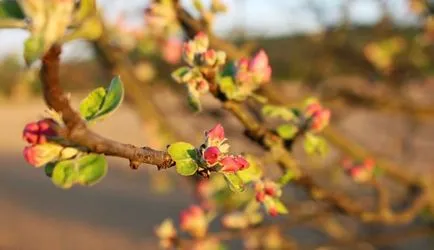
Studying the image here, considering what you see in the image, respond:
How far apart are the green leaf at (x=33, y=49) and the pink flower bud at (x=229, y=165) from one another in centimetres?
11

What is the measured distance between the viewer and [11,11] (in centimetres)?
45

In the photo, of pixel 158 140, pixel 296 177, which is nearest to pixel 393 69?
pixel 158 140

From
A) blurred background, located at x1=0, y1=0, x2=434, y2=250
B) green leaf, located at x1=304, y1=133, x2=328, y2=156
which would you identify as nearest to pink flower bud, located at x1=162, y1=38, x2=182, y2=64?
blurred background, located at x1=0, y1=0, x2=434, y2=250

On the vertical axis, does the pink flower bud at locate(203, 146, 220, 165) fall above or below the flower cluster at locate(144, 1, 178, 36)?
below

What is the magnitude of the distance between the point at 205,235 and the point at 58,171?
44 cm

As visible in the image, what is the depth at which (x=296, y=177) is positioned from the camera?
2.23 ft

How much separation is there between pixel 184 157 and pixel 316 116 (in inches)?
8.8

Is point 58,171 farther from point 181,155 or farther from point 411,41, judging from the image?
point 411,41

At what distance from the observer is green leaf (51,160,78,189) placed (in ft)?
1.48

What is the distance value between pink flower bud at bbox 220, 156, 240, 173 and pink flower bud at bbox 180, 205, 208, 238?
43 centimetres

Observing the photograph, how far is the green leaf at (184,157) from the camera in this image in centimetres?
42

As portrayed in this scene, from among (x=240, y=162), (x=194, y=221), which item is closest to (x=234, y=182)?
(x=240, y=162)

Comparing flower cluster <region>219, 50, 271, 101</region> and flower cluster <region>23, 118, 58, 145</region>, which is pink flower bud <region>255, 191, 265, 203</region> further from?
flower cluster <region>23, 118, 58, 145</region>

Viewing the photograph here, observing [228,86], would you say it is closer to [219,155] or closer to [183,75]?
[183,75]
